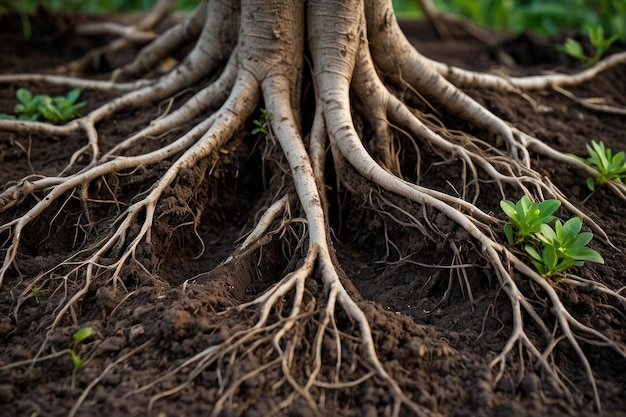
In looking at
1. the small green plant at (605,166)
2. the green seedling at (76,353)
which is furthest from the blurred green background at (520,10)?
the green seedling at (76,353)

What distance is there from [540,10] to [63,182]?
5294 mm

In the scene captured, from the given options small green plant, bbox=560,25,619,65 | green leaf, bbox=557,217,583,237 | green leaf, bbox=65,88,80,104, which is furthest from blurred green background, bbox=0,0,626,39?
green leaf, bbox=557,217,583,237

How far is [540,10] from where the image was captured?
6.44m

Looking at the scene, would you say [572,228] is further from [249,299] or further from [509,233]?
[249,299]

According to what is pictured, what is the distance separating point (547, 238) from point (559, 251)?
0.07m

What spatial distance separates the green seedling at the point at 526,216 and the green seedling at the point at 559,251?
0.11 ft

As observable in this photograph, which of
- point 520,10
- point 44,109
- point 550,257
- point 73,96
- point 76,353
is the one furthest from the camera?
point 520,10

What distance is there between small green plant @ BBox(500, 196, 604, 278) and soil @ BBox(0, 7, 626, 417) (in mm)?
122

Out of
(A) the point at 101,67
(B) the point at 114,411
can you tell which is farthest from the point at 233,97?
(A) the point at 101,67

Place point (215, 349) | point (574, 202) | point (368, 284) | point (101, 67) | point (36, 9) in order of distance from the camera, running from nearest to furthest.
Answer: point (215, 349) → point (368, 284) → point (574, 202) → point (101, 67) → point (36, 9)

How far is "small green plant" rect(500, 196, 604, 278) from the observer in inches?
100

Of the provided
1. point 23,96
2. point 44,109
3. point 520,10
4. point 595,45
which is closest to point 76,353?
point 44,109

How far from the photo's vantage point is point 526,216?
8.57 ft

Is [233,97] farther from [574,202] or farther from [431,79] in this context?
[574,202]
